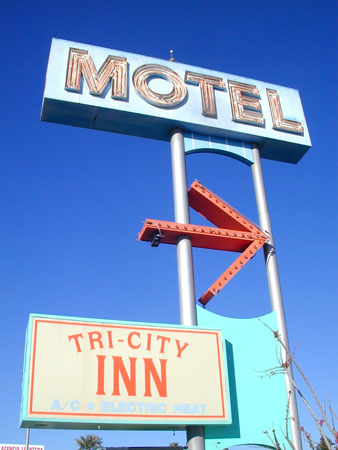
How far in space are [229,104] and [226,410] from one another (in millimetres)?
7538

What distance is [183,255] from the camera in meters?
11.0

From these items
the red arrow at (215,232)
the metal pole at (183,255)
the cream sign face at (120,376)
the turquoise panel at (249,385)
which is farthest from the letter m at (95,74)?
the cream sign face at (120,376)

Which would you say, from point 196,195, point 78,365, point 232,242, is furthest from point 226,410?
point 196,195

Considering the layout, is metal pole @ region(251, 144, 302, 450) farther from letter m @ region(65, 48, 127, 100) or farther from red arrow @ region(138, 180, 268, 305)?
letter m @ region(65, 48, 127, 100)

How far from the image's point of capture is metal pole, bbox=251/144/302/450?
33.6ft

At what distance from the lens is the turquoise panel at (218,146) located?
12.9m

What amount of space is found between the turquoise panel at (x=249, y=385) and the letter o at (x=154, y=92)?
505cm

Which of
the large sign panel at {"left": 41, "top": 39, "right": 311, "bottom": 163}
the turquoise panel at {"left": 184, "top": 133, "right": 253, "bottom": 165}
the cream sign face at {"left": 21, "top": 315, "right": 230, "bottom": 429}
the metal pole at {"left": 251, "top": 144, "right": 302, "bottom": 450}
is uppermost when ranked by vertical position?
the large sign panel at {"left": 41, "top": 39, "right": 311, "bottom": 163}

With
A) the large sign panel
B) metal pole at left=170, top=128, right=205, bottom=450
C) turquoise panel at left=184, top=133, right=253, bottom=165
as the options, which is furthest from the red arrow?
the large sign panel

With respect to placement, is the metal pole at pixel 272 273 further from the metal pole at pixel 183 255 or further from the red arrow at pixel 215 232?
the metal pole at pixel 183 255

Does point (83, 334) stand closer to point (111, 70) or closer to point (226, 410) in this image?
point (226, 410)

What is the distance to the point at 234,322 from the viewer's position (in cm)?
1063

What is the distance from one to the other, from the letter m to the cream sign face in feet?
18.3

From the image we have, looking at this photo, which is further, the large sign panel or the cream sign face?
the large sign panel
